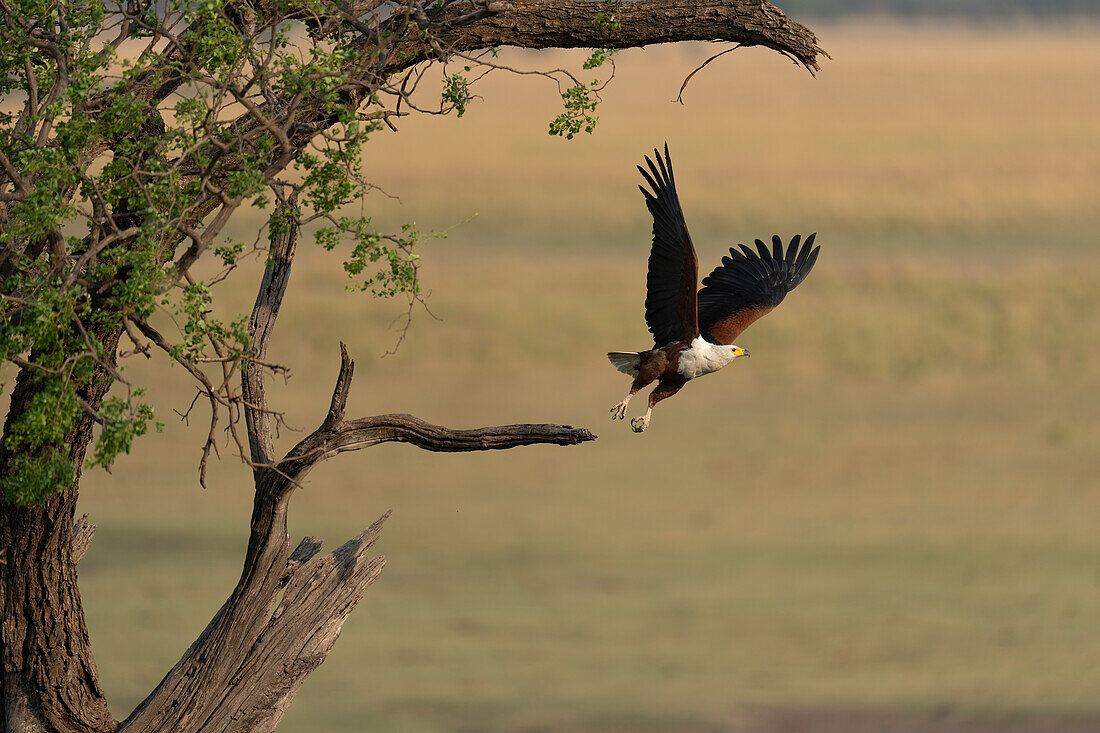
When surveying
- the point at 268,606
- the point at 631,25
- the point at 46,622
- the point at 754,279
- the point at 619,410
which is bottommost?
the point at 46,622

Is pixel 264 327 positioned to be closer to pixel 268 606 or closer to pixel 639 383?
pixel 268 606

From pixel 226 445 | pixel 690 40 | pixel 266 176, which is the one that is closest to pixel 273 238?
pixel 266 176

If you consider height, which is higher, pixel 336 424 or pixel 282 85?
pixel 282 85

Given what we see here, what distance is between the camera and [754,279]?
45.9ft

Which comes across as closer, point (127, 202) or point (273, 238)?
point (127, 202)

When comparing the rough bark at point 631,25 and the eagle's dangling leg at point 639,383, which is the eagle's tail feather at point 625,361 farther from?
the rough bark at point 631,25

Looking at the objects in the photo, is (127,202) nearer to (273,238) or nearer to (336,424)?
(273,238)

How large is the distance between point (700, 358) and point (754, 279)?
236 centimetres

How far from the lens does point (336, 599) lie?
492 inches

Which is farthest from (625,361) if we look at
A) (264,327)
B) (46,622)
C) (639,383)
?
(46,622)

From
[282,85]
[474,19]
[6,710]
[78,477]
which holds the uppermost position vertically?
[474,19]

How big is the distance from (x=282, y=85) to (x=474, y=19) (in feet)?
7.39

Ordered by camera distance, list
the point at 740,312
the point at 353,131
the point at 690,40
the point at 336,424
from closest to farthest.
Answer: the point at 353,131, the point at 336,424, the point at 690,40, the point at 740,312

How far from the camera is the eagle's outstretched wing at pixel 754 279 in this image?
45.1 feet
